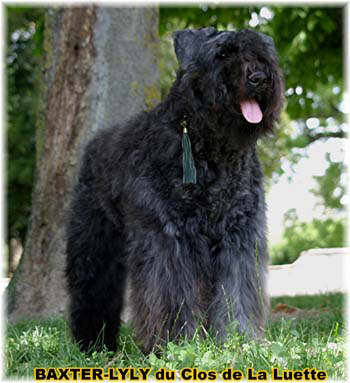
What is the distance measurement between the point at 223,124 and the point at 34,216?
11.2 feet

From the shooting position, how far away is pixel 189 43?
3.76 meters

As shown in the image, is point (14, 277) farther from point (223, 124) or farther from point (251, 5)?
point (251, 5)

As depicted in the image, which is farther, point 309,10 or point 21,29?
point 21,29

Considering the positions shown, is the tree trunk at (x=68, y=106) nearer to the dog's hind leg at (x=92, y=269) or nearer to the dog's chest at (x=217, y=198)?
the dog's hind leg at (x=92, y=269)

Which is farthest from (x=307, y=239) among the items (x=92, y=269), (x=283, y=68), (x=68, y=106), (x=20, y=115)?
(x=92, y=269)

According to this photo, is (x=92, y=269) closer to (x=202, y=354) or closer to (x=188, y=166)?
(x=188, y=166)

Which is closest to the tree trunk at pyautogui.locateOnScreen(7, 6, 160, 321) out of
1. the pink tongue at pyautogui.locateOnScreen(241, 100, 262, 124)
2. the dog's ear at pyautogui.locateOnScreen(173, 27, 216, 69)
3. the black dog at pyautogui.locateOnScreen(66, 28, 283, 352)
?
the black dog at pyautogui.locateOnScreen(66, 28, 283, 352)

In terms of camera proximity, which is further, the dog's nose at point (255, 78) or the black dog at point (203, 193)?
the black dog at point (203, 193)

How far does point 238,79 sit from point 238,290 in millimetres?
1267

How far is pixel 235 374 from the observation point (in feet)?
9.69

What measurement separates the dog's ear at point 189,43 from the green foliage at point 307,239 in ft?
47.9

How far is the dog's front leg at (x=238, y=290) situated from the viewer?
369 cm

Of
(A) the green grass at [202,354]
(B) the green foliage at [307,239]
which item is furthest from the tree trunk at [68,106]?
(B) the green foliage at [307,239]

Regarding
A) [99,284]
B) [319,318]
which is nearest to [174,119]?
[99,284]
